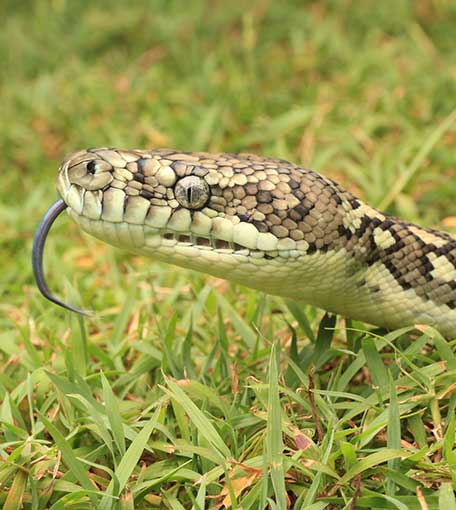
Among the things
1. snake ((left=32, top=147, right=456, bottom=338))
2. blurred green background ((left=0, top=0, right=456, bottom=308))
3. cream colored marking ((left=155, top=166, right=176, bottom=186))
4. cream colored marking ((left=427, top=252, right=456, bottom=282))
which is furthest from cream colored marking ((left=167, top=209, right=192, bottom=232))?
blurred green background ((left=0, top=0, right=456, bottom=308))

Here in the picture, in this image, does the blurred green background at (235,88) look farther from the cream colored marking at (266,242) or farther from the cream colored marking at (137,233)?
the cream colored marking at (266,242)

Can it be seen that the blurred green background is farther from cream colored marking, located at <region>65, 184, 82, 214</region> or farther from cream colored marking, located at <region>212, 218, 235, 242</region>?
cream colored marking, located at <region>212, 218, 235, 242</region>

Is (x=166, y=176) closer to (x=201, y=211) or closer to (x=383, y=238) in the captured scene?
(x=201, y=211)

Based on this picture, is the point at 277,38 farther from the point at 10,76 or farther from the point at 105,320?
the point at 105,320

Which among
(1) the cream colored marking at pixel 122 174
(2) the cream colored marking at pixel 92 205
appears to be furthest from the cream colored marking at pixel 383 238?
(2) the cream colored marking at pixel 92 205

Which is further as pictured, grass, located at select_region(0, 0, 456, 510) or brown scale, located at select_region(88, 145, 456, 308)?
brown scale, located at select_region(88, 145, 456, 308)

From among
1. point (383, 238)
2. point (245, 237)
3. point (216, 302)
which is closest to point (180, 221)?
point (245, 237)
